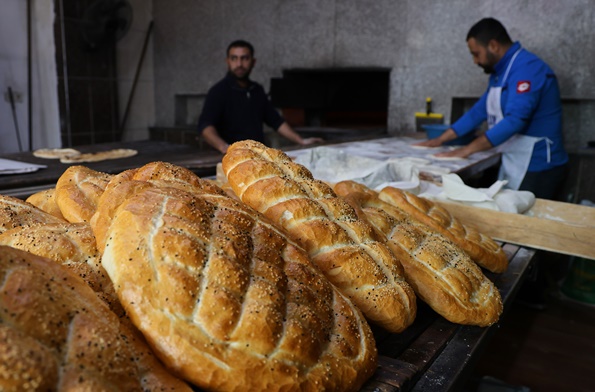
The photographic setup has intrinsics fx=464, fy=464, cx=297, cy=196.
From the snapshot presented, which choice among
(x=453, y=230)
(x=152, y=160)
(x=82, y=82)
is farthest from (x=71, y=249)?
(x=82, y=82)

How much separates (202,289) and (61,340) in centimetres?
29

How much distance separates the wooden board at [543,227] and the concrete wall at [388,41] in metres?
3.73

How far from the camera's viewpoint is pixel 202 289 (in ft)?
3.32

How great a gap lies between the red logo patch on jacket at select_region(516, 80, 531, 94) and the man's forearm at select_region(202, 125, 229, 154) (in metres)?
3.02

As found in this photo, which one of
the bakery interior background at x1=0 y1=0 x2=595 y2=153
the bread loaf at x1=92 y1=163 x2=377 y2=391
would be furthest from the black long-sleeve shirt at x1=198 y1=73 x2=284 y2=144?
the bread loaf at x1=92 y1=163 x2=377 y2=391

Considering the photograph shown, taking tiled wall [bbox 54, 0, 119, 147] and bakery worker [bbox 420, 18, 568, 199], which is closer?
bakery worker [bbox 420, 18, 568, 199]

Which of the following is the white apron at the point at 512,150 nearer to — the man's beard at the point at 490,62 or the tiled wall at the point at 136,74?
the man's beard at the point at 490,62

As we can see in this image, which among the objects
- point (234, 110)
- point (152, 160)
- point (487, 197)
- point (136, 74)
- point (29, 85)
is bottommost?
point (152, 160)

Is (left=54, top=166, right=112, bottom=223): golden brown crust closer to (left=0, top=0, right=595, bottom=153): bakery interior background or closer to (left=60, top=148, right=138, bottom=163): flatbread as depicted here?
(left=60, top=148, right=138, bottom=163): flatbread

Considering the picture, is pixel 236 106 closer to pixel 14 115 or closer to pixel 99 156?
pixel 99 156

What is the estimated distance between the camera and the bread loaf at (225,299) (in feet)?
3.13

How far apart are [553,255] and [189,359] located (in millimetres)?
5164

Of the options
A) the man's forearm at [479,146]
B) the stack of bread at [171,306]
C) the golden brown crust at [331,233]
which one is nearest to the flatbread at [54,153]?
the golden brown crust at [331,233]

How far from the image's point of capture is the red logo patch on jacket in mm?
4508
